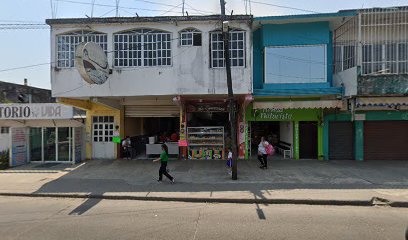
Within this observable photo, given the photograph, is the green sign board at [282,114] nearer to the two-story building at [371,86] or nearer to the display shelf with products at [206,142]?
the two-story building at [371,86]

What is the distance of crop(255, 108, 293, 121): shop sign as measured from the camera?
48.8ft

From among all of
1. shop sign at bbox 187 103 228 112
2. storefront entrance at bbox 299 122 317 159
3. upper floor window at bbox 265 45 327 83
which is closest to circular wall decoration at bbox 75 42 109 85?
shop sign at bbox 187 103 228 112

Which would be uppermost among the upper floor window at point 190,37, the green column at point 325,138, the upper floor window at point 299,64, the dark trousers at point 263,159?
the upper floor window at point 190,37

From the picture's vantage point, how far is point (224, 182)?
10.0 metres

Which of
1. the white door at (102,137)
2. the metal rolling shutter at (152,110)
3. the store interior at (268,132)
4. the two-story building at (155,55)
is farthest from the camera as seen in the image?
the store interior at (268,132)

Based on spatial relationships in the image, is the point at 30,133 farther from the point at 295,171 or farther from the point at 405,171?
the point at 405,171

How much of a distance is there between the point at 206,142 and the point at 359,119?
27.0ft

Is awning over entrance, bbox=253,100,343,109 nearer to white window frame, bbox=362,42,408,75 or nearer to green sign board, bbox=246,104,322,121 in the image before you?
green sign board, bbox=246,104,322,121

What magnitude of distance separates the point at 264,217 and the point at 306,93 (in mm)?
8807

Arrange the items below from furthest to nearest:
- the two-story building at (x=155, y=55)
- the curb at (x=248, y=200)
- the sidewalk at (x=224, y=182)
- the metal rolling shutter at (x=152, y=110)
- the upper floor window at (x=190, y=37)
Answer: the metal rolling shutter at (x=152, y=110)
the upper floor window at (x=190, y=37)
the two-story building at (x=155, y=55)
the sidewalk at (x=224, y=182)
the curb at (x=248, y=200)

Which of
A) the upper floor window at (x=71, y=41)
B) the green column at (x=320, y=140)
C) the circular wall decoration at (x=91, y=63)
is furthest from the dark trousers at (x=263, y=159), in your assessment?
the upper floor window at (x=71, y=41)

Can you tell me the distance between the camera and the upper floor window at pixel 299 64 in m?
14.1

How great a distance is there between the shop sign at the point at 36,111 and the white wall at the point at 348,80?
1423 centimetres

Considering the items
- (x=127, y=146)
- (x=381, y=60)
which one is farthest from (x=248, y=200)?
(x=381, y=60)
